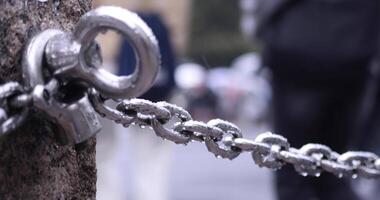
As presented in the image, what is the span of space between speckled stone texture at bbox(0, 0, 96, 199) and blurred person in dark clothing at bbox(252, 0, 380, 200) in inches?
91.8

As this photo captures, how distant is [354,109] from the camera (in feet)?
12.4

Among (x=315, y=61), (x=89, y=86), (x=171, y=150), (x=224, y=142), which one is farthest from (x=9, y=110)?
(x=171, y=150)

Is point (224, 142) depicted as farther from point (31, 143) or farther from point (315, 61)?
point (315, 61)

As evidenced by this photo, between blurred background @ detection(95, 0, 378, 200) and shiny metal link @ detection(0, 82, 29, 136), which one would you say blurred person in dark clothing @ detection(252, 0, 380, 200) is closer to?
blurred background @ detection(95, 0, 378, 200)

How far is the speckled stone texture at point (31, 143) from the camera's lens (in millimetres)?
1134

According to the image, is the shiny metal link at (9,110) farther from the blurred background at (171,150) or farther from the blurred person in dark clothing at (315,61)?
the blurred person in dark clothing at (315,61)

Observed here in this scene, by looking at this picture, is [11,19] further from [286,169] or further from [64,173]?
[286,169]

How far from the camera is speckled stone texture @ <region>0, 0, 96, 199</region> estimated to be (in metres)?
1.13

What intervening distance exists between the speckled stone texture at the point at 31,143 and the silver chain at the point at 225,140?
8 centimetres

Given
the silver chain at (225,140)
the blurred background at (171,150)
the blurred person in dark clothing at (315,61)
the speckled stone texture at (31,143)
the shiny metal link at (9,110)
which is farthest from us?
the blurred background at (171,150)

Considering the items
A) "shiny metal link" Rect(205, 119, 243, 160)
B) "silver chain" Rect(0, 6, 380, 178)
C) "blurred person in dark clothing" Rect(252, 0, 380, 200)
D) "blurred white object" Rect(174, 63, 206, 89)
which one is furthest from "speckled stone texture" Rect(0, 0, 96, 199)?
"blurred white object" Rect(174, 63, 206, 89)

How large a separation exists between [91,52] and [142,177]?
451 cm

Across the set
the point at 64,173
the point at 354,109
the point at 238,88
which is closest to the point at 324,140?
the point at 354,109

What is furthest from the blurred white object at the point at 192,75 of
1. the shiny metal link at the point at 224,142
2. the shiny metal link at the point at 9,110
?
the shiny metal link at the point at 9,110
